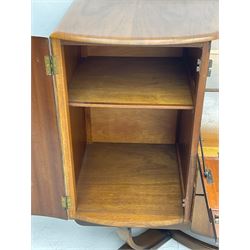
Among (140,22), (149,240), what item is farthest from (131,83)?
(149,240)

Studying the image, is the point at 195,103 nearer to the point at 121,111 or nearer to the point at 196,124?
the point at 196,124

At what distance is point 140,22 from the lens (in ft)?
2.87

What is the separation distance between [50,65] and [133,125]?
63 centimetres

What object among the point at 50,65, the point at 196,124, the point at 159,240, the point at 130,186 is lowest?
the point at 159,240

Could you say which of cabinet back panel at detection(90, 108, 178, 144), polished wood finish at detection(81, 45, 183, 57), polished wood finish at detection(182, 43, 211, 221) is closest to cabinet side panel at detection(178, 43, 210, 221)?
polished wood finish at detection(182, 43, 211, 221)

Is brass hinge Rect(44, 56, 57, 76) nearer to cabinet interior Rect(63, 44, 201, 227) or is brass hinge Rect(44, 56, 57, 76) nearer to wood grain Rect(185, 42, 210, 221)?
cabinet interior Rect(63, 44, 201, 227)

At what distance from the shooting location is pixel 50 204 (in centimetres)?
107

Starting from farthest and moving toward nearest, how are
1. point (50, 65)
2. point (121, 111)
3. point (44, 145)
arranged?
1. point (121, 111)
2. point (44, 145)
3. point (50, 65)
